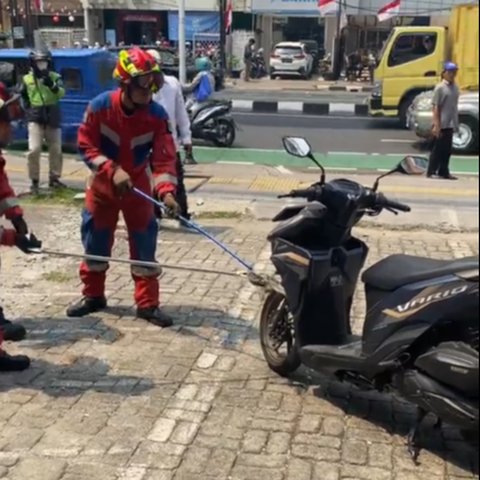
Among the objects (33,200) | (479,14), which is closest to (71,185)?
(33,200)

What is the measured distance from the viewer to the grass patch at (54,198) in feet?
31.4

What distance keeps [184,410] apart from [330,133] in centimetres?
1356

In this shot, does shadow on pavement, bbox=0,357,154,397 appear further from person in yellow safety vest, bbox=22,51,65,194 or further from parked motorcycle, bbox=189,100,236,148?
parked motorcycle, bbox=189,100,236,148

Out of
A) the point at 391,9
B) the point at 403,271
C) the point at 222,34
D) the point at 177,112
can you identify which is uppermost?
the point at 391,9

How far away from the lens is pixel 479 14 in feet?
5.92

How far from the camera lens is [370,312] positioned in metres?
3.71

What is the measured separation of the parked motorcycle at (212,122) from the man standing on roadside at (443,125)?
4197 millimetres

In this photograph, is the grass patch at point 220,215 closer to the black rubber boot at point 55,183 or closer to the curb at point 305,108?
the black rubber boot at point 55,183

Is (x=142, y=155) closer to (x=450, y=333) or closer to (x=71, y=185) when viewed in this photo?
(x=450, y=333)

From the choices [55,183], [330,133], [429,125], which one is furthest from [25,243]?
[330,133]

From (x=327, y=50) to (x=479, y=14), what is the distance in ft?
114

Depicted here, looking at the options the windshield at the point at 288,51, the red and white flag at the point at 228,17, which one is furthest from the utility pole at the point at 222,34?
the windshield at the point at 288,51

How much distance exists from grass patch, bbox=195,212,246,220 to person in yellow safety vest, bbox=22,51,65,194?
2.34 meters

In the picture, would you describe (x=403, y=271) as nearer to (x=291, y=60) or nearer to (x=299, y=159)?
(x=299, y=159)
